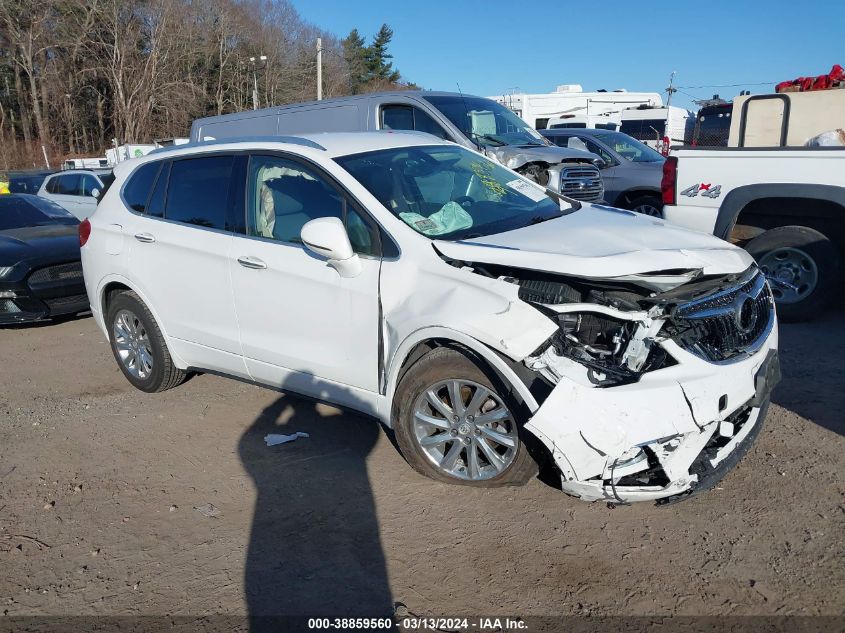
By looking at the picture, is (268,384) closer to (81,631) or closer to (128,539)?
(128,539)

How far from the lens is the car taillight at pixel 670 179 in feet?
21.3

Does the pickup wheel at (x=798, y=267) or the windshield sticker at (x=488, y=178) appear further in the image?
the pickup wheel at (x=798, y=267)

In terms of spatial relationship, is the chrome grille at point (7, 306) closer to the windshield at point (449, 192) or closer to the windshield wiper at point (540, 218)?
the windshield at point (449, 192)

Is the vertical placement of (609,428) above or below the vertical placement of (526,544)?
above

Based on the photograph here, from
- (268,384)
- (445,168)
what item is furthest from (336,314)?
(445,168)

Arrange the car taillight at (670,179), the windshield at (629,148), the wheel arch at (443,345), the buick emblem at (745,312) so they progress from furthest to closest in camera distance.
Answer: the windshield at (629,148)
the car taillight at (670,179)
the buick emblem at (745,312)
the wheel arch at (443,345)

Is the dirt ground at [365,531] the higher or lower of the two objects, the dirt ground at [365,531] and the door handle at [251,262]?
the lower

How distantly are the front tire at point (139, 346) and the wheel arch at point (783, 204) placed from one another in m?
4.85

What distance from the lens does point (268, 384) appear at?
444 centimetres

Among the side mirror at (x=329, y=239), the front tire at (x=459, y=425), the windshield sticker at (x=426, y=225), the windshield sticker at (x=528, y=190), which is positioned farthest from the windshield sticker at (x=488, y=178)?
the front tire at (x=459, y=425)

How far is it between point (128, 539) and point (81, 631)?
670mm

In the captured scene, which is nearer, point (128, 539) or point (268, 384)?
point (128, 539)

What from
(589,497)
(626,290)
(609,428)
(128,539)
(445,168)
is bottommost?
(128,539)

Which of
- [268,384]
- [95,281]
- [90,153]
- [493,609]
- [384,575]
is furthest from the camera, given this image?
[90,153]
